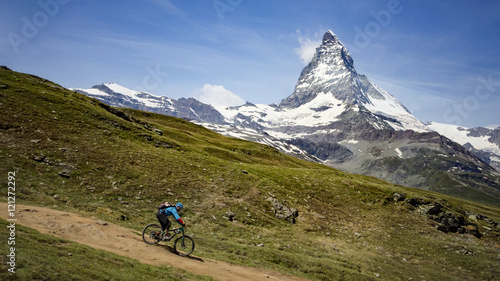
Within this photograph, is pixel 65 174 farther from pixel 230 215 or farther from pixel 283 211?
pixel 283 211

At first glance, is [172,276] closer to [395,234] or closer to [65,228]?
[65,228]

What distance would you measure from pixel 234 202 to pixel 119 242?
19922 millimetres

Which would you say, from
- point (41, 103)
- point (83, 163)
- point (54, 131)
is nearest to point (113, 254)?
point (83, 163)

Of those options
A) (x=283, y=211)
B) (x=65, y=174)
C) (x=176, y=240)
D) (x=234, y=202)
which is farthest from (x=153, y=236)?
(x=283, y=211)

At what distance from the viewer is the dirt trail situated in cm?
2014

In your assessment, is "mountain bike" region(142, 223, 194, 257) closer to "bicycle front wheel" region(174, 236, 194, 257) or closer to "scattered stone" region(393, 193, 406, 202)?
"bicycle front wheel" region(174, 236, 194, 257)

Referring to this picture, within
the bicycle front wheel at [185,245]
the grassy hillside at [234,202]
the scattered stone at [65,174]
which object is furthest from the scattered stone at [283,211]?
the scattered stone at [65,174]

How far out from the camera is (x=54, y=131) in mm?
41031

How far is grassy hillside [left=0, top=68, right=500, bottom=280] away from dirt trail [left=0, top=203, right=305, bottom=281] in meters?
3.16

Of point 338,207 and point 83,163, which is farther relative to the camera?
point 338,207

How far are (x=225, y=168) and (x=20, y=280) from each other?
39.0 m

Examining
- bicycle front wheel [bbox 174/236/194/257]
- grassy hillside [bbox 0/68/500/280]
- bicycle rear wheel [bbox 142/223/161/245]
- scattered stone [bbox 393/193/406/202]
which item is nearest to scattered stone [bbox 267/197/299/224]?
grassy hillside [bbox 0/68/500/280]

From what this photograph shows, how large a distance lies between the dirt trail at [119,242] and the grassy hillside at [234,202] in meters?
3.16

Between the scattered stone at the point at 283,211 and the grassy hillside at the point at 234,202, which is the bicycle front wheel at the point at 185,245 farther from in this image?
the scattered stone at the point at 283,211
